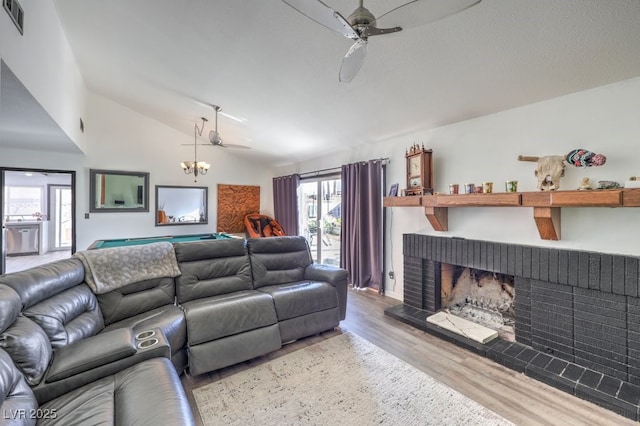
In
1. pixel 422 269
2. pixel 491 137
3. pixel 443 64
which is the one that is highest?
pixel 443 64

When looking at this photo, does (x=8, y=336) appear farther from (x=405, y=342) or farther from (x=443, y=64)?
(x=443, y=64)

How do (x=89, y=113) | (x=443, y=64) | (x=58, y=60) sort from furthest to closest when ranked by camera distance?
1. (x=89, y=113)
2. (x=58, y=60)
3. (x=443, y=64)

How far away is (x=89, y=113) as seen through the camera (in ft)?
17.2

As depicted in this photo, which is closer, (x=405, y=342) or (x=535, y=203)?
(x=535, y=203)

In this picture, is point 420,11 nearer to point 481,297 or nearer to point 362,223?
point 481,297

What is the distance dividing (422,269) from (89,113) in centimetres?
634

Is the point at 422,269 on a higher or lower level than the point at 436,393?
higher

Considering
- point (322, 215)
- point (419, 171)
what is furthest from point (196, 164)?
point (419, 171)

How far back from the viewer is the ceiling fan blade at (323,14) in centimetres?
131

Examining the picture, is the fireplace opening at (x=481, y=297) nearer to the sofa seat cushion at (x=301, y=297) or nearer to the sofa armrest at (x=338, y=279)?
the sofa armrest at (x=338, y=279)

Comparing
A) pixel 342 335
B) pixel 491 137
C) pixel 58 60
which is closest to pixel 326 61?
pixel 491 137

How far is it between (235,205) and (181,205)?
118 cm

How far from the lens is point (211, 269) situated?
9.18 ft

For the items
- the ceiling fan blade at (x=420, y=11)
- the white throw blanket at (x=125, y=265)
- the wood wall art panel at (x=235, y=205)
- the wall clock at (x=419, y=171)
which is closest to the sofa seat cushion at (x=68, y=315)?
the white throw blanket at (x=125, y=265)
